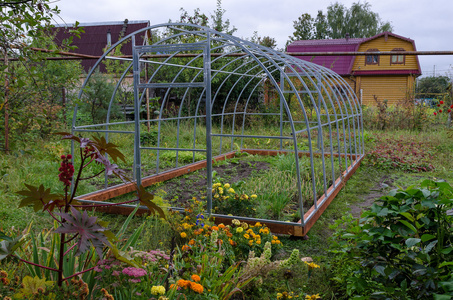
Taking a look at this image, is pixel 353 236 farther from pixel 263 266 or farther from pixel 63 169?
pixel 63 169

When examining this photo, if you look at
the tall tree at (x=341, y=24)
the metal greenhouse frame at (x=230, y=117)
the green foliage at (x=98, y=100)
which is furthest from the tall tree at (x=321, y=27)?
the green foliage at (x=98, y=100)

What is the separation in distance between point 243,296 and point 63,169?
1669 mm

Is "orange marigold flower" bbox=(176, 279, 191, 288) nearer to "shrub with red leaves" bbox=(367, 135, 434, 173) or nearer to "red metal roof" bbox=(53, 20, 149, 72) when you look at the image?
"shrub with red leaves" bbox=(367, 135, 434, 173)

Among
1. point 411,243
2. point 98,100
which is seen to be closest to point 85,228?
point 411,243

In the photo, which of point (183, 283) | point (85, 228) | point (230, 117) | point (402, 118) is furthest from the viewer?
point (230, 117)

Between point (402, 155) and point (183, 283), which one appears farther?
point (402, 155)

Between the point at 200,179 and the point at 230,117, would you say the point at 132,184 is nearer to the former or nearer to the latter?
the point at 200,179

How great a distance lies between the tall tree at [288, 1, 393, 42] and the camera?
114 feet

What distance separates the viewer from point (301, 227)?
174 inches

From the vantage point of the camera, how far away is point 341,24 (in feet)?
115

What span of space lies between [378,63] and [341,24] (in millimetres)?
10225

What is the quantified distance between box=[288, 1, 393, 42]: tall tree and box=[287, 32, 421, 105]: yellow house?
28.4 ft

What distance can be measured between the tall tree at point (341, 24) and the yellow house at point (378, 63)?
28.4 ft

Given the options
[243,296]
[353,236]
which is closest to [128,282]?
[243,296]
